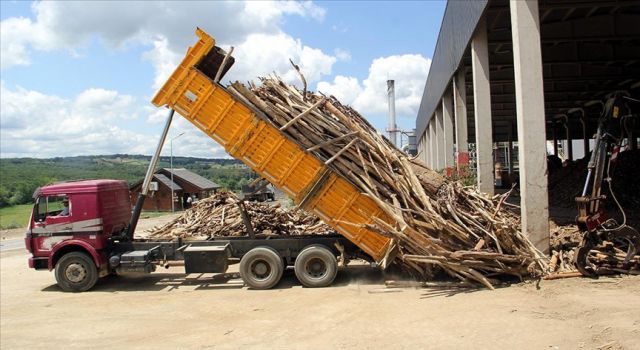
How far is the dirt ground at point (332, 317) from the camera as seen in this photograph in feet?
20.9

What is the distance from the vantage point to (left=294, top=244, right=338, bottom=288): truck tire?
9.88 meters

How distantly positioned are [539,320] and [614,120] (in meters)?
4.97

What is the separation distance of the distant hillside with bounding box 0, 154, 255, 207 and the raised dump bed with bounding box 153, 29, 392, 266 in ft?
164

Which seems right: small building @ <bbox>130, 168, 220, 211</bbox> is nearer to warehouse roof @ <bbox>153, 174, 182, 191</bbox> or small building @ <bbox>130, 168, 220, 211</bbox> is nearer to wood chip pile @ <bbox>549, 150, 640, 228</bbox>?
warehouse roof @ <bbox>153, 174, 182, 191</bbox>

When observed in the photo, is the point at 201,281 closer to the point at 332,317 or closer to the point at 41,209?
the point at 41,209

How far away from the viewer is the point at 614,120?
9539 millimetres

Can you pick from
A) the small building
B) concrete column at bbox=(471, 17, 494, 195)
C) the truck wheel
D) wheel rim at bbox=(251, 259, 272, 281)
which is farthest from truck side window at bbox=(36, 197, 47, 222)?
the small building

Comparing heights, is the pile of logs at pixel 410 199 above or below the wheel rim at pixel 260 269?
above

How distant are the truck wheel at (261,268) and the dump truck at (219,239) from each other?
0.02 meters

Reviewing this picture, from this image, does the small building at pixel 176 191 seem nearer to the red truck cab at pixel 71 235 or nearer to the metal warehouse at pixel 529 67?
the metal warehouse at pixel 529 67

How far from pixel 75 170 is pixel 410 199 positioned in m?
91.2

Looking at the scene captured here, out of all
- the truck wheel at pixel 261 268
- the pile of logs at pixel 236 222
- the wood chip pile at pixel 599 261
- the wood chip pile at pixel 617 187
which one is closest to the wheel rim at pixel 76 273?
the pile of logs at pixel 236 222

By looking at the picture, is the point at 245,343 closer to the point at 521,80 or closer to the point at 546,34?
the point at 521,80

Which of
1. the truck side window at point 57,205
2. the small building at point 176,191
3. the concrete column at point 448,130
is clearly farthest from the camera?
the small building at point 176,191
